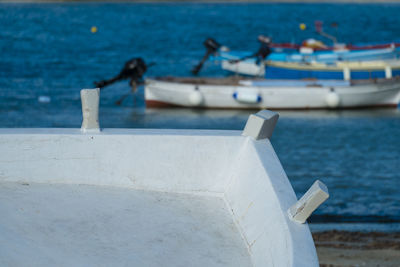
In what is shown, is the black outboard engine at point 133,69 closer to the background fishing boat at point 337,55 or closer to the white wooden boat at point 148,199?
the background fishing boat at point 337,55

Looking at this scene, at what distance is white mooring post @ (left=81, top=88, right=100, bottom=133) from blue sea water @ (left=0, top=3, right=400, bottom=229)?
18.4 feet

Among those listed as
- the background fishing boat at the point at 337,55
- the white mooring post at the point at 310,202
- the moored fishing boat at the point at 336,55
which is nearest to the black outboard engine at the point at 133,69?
the moored fishing boat at the point at 336,55

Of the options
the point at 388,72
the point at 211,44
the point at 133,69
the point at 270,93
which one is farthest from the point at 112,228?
the point at 211,44

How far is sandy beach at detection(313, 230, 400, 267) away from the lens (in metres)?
7.97

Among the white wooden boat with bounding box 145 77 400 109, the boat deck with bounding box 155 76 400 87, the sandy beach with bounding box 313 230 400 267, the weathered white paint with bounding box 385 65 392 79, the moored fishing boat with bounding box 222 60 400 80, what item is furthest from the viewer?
the moored fishing boat with bounding box 222 60 400 80

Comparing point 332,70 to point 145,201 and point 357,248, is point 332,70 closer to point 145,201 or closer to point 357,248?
point 357,248

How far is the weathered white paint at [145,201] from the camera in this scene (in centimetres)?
396

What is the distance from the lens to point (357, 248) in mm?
8430

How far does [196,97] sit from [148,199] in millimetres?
14950

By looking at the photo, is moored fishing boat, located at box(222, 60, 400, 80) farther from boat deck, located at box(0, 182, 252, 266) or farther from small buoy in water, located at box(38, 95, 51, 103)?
boat deck, located at box(0, 182, 252, 266)

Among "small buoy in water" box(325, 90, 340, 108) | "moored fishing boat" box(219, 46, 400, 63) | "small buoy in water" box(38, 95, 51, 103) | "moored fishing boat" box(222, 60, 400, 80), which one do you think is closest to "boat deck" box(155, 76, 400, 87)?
"small buoy in water" box(325, 90, 340, 108)

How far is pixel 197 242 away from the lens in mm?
4281

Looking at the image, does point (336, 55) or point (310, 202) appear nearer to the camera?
point (310, 202)

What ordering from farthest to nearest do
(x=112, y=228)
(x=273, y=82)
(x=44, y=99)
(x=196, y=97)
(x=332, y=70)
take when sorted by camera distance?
(x=332, y=70) → (x=44, y=99) → (x=273, y=82) → (x=196, y=97) → (x=112, y=228)
